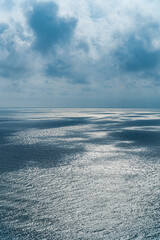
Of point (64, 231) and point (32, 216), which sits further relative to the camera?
point (32, 216)

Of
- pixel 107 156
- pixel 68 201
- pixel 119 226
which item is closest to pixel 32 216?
pixel 68 201

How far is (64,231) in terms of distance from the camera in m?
11.2

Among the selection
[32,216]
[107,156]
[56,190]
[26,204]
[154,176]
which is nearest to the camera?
[32,216]

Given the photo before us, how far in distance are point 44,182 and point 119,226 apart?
8.05 metres

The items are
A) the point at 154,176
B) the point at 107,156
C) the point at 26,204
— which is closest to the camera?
the point at 26,204

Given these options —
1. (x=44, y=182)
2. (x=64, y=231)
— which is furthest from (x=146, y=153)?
(x=64, y=231)

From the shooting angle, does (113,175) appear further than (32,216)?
Yes

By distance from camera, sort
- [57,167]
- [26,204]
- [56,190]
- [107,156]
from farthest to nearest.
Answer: [107,156] < [57,167] < [56,190] < [26,204]

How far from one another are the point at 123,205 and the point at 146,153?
16515 millimetres

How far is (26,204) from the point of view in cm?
1384

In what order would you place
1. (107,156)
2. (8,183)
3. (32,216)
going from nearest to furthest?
(32,216), (8,183), (107,156)

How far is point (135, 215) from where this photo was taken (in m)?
12.8

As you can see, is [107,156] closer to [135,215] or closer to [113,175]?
[113,175]

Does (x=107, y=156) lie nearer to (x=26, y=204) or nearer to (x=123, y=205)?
(x=123, y=205)
